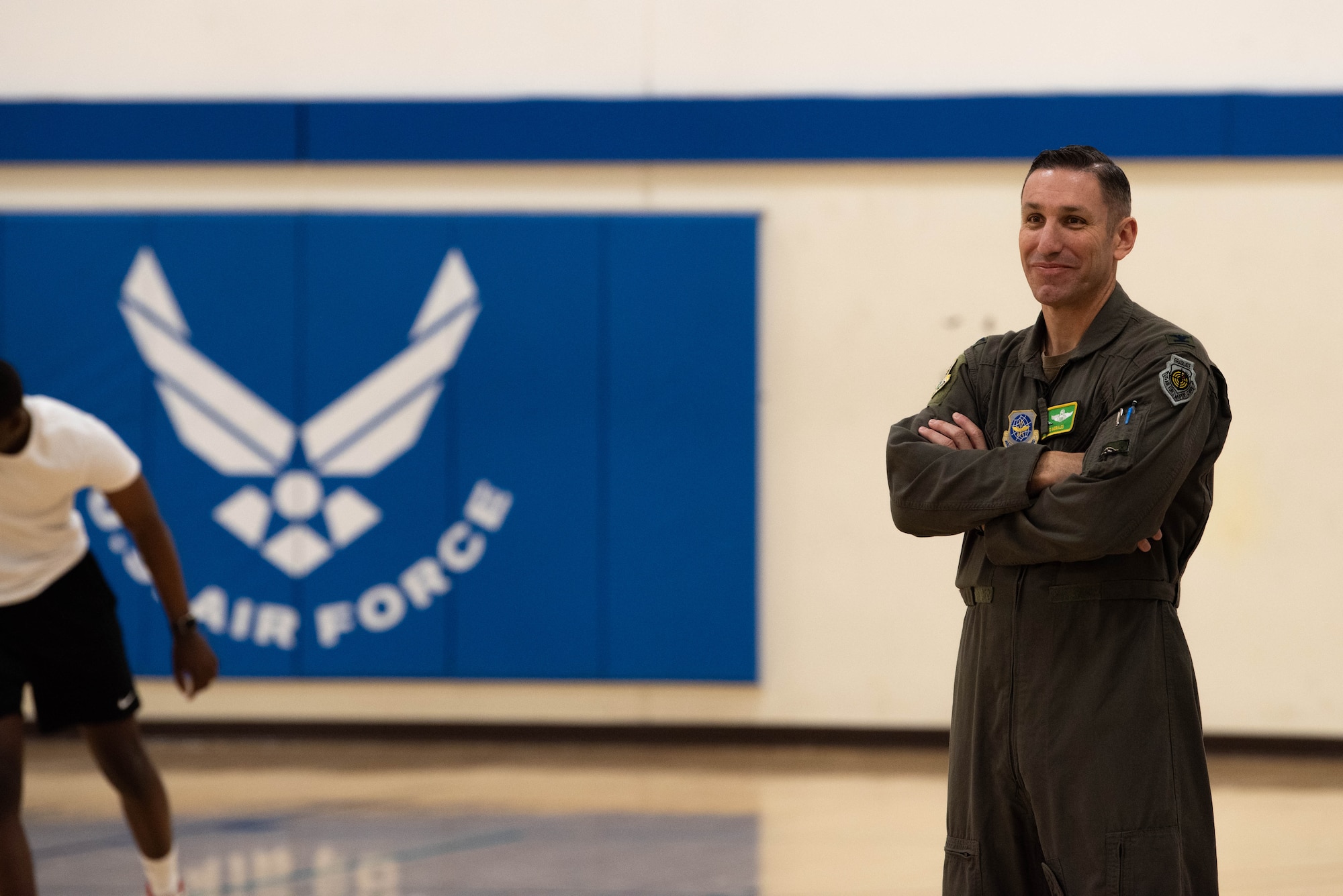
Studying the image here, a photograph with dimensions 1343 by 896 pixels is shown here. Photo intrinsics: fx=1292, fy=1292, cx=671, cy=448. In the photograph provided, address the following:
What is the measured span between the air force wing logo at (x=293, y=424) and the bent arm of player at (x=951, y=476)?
153 inches

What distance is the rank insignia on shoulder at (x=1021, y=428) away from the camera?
7.17ft

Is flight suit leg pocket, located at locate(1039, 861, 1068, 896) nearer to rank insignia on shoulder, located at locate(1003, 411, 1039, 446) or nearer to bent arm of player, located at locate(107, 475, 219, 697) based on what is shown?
rank insignia on shoulder, located at locate(1003, 411, 1039, 446)

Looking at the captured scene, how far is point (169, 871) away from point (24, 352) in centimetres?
363

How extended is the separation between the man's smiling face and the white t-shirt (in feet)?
7.10

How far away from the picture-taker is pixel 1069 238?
6.81 feet

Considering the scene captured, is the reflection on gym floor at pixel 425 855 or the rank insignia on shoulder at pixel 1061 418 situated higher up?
the rank insignia on shoulder at pixel 1061 418

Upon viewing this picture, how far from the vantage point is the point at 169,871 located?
129 inches

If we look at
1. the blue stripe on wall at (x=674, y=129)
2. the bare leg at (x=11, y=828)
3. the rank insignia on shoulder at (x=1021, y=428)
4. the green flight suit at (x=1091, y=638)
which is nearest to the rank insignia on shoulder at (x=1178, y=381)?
the green flight suit at (x=1091, y=638)

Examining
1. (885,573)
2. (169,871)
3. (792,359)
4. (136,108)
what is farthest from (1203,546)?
(136,108)

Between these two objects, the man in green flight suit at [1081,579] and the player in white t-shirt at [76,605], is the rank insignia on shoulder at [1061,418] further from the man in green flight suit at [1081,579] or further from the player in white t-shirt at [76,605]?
the player in white t-shirt at [76,605]

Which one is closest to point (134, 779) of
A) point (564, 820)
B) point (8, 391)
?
point (8, 391)

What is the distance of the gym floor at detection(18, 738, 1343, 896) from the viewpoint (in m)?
3.87

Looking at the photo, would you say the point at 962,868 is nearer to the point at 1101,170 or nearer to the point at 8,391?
the point at 1101,170

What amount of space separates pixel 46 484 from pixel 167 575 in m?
0.37
